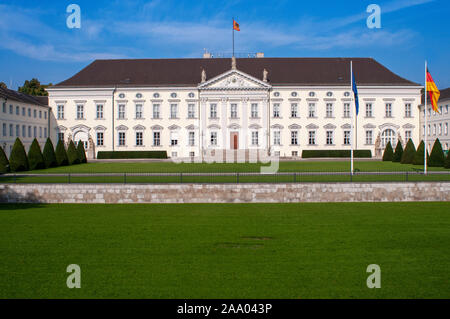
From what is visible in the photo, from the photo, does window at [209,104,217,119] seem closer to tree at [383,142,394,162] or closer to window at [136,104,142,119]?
window at [136,104,142,119]

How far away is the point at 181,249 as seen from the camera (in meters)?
12.7

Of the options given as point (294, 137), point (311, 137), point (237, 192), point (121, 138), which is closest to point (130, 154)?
point (121, 138)

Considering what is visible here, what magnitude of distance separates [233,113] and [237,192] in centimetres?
3613

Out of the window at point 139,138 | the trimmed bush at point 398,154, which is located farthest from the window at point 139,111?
the trimmed bush at point 398,154

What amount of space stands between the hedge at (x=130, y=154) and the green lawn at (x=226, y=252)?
116ft

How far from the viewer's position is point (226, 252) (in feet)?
40.6

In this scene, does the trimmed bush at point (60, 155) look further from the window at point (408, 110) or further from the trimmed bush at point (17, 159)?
the window at point (408, 110)

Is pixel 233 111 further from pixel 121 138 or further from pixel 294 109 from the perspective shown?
pixel 121 138

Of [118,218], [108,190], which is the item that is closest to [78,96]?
[108,190]

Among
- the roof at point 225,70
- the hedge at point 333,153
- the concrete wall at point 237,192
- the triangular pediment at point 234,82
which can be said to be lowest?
the concrete wall at point 237,192

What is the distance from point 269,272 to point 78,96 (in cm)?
5319

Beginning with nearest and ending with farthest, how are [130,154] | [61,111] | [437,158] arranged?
[437,158], [130,154], [61,111]

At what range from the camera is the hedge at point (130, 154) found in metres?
55.5
